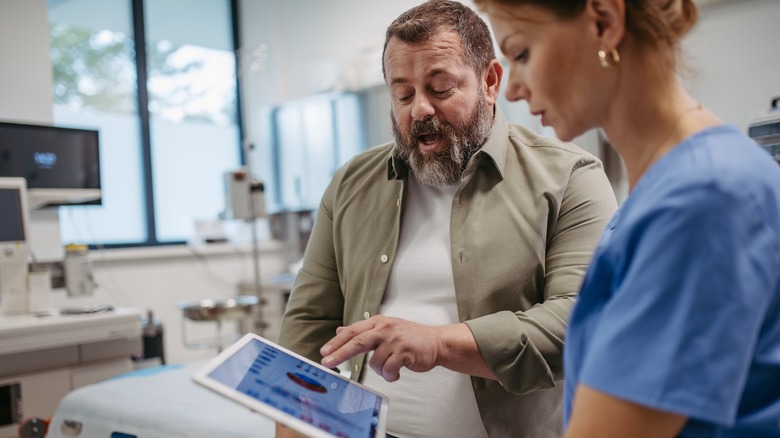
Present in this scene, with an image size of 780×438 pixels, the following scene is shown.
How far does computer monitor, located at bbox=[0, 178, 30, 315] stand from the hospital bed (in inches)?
37.4

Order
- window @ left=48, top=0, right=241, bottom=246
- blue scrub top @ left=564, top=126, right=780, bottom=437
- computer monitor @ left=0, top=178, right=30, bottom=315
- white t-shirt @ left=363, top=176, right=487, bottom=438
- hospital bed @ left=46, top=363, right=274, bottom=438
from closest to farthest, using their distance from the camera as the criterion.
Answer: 1. blue scrub top @ left=564, top=126, right=780, bottom=437
2. white t-shirt @ left=363, top=176, right=487, bottom=438
3. hospital bed @ left=46, top=363, right=274, bottom=438
4. computer monitor @ left=0, top=178, right=30, bottom=315
5. window @ left=48, top=0, right=241, bottom=246

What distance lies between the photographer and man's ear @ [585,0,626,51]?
62cm

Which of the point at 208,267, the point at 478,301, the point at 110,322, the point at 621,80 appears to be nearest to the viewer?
the point at 621,80

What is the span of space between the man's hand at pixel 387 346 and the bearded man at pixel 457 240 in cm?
10

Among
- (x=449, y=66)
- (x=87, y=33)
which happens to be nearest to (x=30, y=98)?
(x=87, y=33)

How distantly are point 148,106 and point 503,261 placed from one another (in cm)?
409

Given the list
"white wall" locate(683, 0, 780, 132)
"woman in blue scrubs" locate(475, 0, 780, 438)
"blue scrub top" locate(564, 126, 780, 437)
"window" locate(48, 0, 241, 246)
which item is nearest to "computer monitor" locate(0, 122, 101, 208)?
"window" locate(48, 0, 241, 246)

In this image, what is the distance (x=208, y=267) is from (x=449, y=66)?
377cm

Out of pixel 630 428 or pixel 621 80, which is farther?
pixel 621 80

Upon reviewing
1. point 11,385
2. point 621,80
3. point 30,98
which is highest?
point 30,98

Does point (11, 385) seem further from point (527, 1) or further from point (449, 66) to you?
point (527, 1)

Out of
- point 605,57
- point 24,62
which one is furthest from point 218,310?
point 605,57

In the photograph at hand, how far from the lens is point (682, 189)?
0.54 m

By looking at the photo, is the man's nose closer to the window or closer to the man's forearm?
the man's forearm
